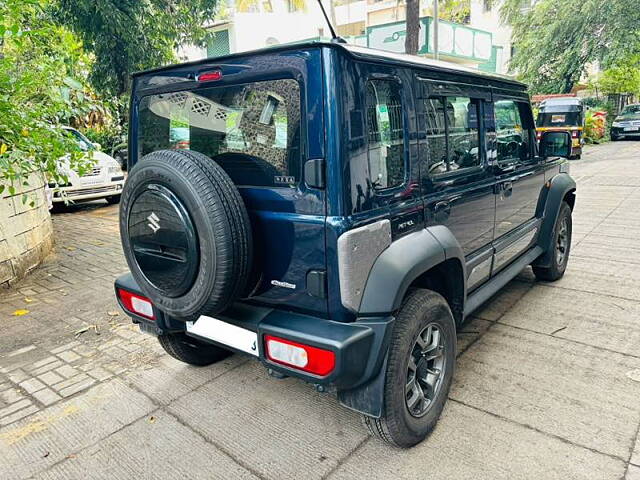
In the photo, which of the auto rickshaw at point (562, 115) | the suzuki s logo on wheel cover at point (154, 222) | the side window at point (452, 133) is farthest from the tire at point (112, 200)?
the auto rickshaw at point (562, 115)

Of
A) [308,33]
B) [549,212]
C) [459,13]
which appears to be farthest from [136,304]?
[459,13]

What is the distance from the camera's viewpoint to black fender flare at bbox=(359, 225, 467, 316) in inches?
85.4

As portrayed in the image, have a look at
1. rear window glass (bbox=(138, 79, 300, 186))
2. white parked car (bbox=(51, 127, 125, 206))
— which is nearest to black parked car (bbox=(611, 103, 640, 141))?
white parked car (bbox=(51, 127, 125, 206))

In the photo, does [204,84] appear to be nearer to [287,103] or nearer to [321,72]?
[287,103]

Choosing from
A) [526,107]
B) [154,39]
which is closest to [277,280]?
[526,107]

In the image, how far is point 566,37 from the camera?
74.4ft

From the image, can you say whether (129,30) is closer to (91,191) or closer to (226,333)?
(91,191)

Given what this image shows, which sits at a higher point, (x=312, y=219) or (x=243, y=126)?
(x=243, y=126)

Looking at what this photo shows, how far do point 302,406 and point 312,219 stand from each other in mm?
1314

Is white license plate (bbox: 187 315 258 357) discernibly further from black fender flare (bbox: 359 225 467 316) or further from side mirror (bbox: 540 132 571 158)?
side mirror (bbox: 540 132 571 158)

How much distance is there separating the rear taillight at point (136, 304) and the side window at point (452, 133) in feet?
5.83

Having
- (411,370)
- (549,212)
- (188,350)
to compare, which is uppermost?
(549,212)

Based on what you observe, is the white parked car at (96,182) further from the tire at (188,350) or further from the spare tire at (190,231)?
the spare tire at (190,231)

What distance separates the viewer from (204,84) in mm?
2494
